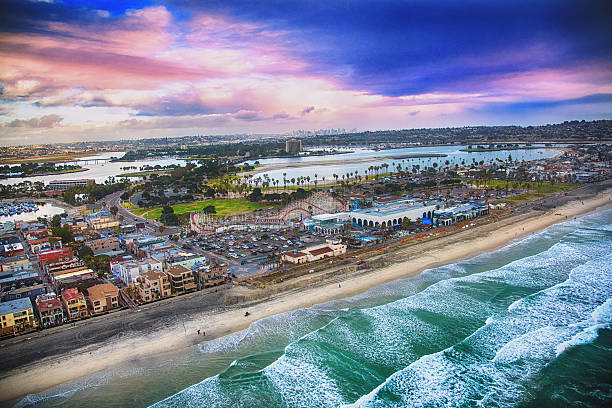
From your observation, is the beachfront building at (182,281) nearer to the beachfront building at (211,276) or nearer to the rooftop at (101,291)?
the beachfront building at (211,276)

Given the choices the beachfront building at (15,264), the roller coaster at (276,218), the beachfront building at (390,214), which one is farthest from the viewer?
the roller coaster at (276,218)

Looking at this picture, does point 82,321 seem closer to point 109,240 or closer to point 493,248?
point 109,240

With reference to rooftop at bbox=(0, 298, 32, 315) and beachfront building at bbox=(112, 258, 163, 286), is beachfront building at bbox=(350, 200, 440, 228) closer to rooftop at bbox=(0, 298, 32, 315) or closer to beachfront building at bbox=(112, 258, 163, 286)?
beachfront building at bbox=(112, 258, 163, 286)

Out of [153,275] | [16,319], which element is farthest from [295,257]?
[16,319]

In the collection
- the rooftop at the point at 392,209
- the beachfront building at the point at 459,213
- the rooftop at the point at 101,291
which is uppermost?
the rooftop at the point at 392,209

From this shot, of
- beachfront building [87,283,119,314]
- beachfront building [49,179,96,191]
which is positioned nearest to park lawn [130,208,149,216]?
beachfront building [49,179,96,191]

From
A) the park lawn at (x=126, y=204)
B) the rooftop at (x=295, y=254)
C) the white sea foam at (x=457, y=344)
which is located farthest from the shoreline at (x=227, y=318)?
the park lawn at (x=126, y=204)
